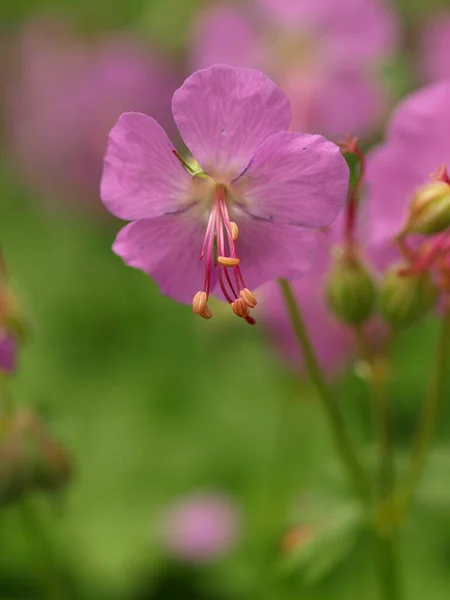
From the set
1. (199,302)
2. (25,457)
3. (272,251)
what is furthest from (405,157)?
(25,457)

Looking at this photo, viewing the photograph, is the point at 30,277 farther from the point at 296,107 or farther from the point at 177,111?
the point at 177,111

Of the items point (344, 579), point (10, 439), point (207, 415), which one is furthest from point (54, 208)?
point (10, 439)

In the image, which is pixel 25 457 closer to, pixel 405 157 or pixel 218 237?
pixel 218 237

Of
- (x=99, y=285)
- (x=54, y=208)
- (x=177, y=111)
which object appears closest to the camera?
(x=177, y=111)

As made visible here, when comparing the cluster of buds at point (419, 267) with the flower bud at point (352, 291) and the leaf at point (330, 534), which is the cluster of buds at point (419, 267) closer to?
the flower bud at point (352, 291)

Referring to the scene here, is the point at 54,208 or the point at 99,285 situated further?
the point at 54,208

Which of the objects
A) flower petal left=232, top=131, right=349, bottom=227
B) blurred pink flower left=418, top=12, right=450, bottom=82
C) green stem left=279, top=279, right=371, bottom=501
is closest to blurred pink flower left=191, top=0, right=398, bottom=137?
blurred pink flower left=418, top=12, right=450, bottom=82
